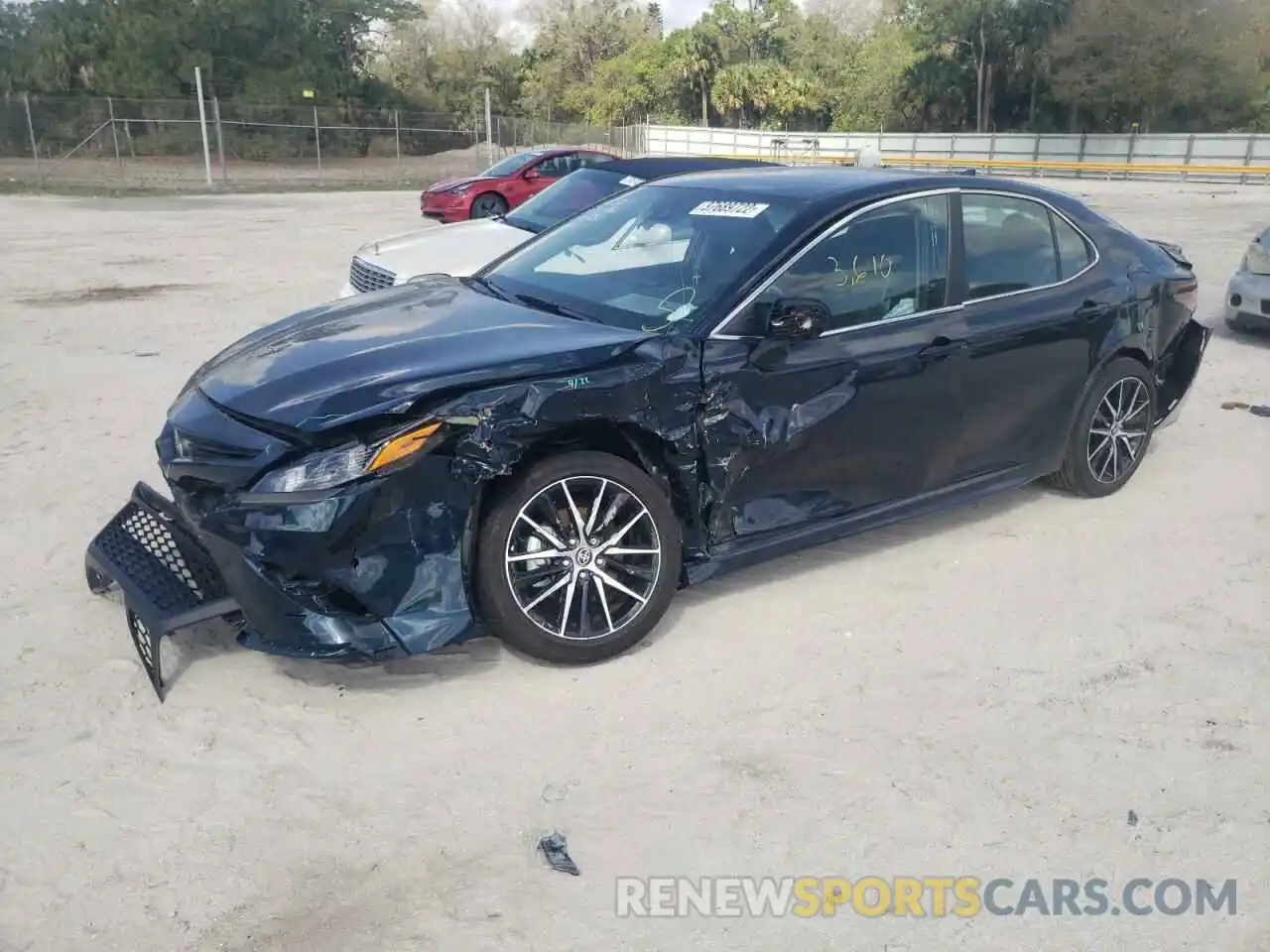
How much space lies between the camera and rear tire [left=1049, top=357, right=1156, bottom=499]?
207 inches

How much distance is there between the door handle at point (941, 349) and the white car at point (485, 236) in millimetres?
2804

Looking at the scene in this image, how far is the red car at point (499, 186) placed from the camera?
1891cm

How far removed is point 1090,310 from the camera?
16.8 feet

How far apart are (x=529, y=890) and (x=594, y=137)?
47.0 meters

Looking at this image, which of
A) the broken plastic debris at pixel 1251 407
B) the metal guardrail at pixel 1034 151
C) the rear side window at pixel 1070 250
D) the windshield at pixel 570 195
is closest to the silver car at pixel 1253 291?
the broken plastic debris at pixel 1251 407

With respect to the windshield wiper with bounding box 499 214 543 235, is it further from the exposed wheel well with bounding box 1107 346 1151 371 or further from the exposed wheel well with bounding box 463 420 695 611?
the exposed wheel well with bounding box 463 420 695 611

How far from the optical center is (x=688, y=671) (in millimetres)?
3861

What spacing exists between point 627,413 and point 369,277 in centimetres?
499

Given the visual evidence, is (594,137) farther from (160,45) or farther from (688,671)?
(688,671)

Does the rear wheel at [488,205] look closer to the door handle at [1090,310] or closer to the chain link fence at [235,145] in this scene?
the door handle at [1090,310]

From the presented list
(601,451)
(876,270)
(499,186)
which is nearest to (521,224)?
(876,270)

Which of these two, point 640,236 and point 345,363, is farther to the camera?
point 640,236

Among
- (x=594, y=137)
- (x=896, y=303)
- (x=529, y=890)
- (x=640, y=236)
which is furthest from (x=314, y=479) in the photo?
(x=594, y=137)

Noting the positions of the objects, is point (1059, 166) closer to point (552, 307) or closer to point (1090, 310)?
point (1090, 310)
